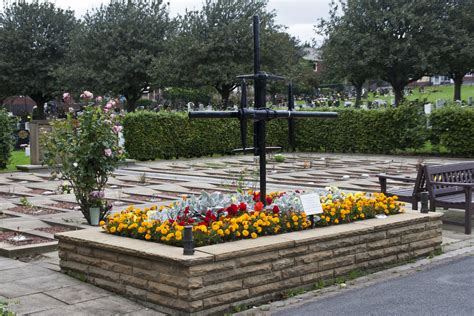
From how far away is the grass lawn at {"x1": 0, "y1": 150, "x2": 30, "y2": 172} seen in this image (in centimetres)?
2005

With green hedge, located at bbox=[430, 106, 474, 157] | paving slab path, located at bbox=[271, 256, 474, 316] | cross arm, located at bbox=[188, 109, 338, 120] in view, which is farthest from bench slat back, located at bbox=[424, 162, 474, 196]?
green hedge, located at bbox=[430, 106, 474, 157]

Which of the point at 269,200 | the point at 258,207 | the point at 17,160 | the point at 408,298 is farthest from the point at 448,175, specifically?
the point at 17,160

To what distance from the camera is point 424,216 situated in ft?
24.3

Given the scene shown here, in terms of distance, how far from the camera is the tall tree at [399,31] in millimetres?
37438

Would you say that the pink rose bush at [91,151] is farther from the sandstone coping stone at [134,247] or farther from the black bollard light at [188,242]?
the black bollard light at [188,242]

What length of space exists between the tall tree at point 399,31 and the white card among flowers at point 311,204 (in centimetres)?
3222

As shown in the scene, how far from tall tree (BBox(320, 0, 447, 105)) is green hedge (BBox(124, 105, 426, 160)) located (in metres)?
12.2

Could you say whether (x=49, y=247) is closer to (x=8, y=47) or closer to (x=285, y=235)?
(x=285, y=235)

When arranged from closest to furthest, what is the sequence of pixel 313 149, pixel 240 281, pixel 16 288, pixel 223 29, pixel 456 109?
pixel 240 281, pixel 16 288, pixel 456 109, pixel 313 149, pixel 223 29

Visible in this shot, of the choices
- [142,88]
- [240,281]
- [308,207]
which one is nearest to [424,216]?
[308,207]

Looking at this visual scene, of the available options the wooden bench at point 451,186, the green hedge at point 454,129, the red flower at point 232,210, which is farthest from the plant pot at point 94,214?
the green hedge at point 454,129

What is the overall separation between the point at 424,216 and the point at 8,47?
41.5 m

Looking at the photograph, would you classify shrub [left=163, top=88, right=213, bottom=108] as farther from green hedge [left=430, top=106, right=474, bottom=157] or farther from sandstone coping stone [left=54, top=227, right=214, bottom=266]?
sandstone coping stone [left=54, top=227, right=214, bottom=266]

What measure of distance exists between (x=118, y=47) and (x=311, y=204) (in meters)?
36.4
